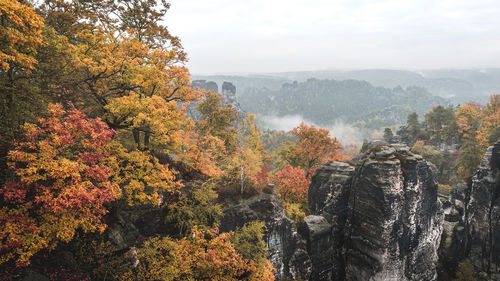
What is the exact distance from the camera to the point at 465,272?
3206cm

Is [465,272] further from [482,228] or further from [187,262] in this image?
[187,262]

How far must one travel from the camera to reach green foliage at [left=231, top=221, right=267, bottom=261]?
19109 mm

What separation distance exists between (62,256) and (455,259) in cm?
4815

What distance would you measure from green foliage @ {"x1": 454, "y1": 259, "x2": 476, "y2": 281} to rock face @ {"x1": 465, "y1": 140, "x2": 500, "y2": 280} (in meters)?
2.11

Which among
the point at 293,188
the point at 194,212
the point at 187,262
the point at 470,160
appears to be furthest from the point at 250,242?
the point at 470,160

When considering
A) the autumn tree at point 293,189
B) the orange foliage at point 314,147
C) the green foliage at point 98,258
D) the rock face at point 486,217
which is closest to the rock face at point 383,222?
the autumn tree at point 293,189

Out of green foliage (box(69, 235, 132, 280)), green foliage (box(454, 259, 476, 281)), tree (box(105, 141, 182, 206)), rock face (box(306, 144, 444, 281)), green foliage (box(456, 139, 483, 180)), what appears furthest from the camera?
green foliage (box(456, 139, 483, 180))

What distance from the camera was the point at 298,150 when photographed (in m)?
45.3

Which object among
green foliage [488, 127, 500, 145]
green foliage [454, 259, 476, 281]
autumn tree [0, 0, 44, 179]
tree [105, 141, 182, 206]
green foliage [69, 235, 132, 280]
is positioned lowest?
green foliage [454, 259, 476, 281]

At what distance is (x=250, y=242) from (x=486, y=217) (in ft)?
121

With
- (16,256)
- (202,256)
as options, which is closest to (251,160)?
(202,256)

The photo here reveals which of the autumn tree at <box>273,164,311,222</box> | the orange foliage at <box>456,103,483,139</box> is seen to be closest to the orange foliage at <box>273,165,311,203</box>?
the autumn tree at <box>273,164,311,222</box>

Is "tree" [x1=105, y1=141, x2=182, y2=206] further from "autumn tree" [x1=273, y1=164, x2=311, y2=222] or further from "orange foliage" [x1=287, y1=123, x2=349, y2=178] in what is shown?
"orange foliage" [x1=287, y1=123, x2=349, y2=178]

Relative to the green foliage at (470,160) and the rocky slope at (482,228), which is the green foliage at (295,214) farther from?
the green foliage at (470,160)
